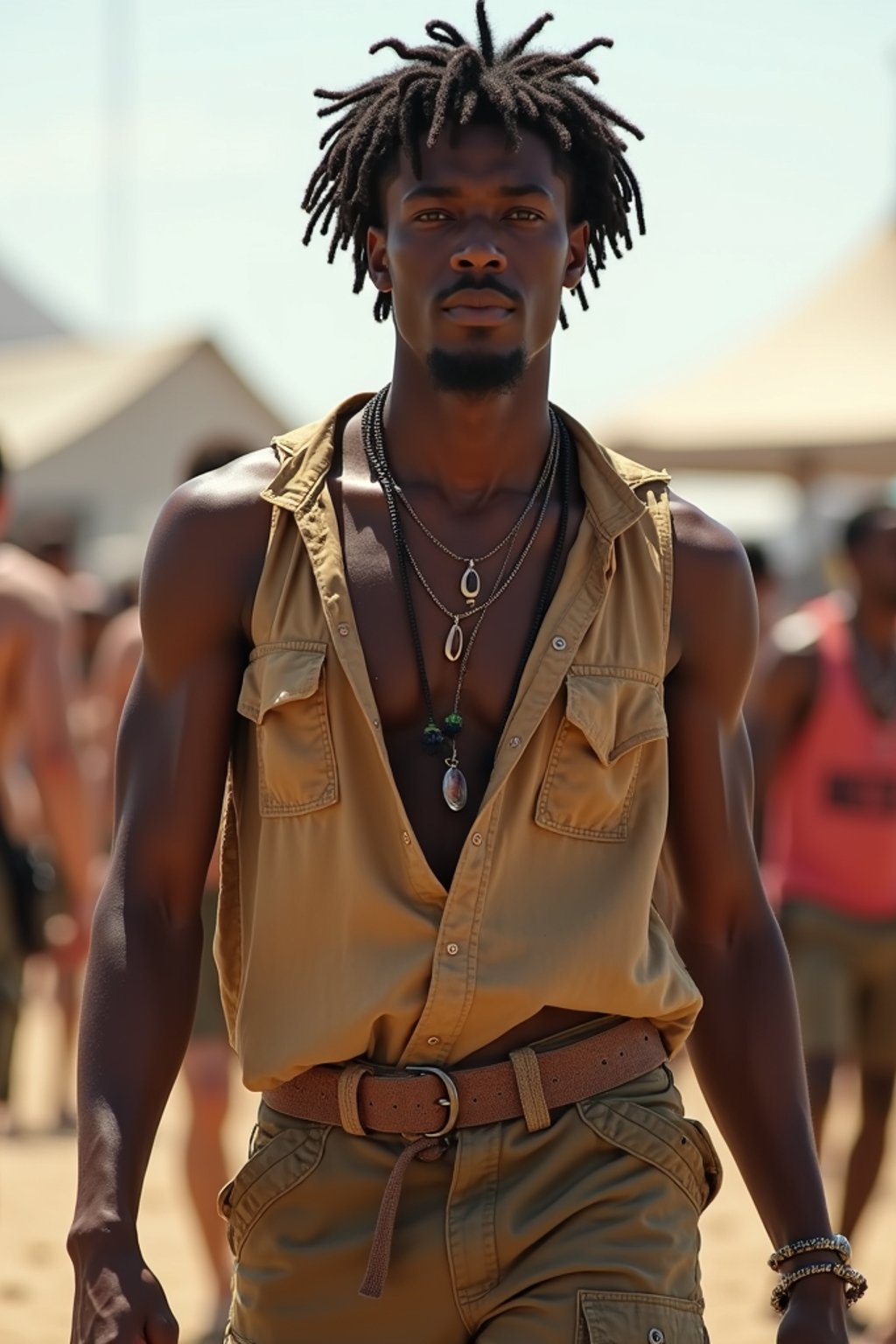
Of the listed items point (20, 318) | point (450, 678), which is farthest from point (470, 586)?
point (20, 318)

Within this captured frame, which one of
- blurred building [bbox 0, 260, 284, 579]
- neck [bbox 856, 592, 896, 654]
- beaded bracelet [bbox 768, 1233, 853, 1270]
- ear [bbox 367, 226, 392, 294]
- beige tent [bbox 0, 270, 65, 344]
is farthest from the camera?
beige tent [bbox 0, 270, 65, 344]

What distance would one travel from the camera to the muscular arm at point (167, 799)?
3312 mm

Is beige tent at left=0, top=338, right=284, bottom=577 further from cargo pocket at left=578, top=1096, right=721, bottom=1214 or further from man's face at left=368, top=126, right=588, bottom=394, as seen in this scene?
cargo pocket at left=578, top=1096, right=721, bottom=1214

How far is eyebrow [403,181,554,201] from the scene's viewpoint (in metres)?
3.51

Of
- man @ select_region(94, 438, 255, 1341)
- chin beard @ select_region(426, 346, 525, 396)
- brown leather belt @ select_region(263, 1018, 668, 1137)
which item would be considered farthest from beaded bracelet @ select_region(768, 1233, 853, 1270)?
man @ select_region(94, 438, 255, 1341)

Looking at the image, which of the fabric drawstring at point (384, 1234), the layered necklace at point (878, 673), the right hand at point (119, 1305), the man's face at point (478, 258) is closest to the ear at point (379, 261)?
the man's face at point (478, 258)

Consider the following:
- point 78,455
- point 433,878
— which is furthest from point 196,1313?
point 78,455

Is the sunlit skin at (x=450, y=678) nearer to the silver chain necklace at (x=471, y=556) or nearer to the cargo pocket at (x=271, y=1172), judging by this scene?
the silver chain necklace at (x=471, y=556)

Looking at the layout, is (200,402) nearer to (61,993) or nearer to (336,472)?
(61,993)

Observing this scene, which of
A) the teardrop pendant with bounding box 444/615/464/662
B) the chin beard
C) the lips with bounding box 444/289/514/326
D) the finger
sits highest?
the lips with bounding box 444/289/514/326

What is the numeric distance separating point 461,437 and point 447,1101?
3.35 ft

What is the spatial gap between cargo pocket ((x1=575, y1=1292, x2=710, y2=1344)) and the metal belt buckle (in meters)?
0.29

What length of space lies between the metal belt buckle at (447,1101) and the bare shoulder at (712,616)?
2.40 feet

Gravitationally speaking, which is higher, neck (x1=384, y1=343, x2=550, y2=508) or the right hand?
neck (x1=384, y1=343, x2=550, y2=508)
